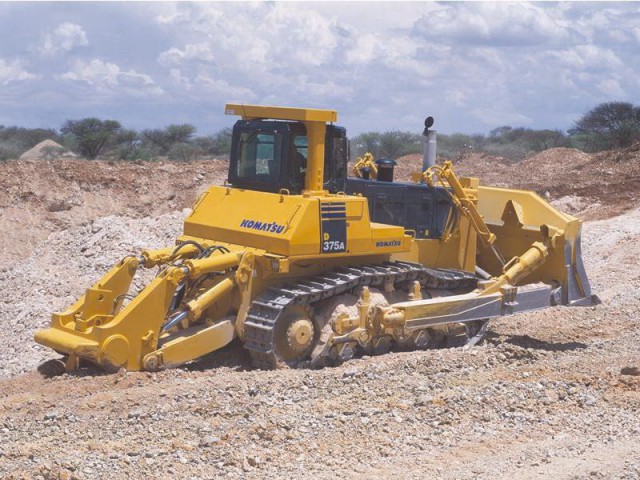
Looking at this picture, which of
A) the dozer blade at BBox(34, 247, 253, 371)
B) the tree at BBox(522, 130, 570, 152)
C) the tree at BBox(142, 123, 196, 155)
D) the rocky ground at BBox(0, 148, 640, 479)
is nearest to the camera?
the rocky ground at BBox(0, 148, 640, 479)

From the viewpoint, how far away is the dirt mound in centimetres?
3228

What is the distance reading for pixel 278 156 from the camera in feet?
32.6

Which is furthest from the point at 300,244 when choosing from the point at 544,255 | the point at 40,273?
the point at 40,273

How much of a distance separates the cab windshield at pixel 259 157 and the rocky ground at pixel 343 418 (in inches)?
71.2

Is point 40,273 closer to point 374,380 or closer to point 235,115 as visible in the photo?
point 235,115

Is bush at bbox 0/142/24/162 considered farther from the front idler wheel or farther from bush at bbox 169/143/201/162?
the front idler wheel

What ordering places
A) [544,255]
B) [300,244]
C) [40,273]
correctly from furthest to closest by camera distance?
[40,273] < [544,255] < [300,244]

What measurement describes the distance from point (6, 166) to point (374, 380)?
13.8 m

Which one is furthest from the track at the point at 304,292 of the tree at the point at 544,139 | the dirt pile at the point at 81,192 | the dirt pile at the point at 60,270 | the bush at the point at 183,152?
the tree at the point at 544,139

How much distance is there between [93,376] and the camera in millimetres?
8656

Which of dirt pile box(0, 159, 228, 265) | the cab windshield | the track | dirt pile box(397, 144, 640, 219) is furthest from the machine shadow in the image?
dirt pile box(0, 159, 228, 265)

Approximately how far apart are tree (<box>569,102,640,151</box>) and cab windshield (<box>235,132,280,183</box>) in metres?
23.1

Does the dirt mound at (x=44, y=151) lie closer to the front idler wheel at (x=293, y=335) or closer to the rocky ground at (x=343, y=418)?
the rocky ground at (x=343, y=418)

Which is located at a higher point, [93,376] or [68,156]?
Result: [68,156]
